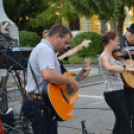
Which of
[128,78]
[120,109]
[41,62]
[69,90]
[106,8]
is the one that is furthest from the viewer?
[106,8]

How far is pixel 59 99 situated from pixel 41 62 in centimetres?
44

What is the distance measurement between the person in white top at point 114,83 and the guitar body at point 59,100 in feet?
2.40

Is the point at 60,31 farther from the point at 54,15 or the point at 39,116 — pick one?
the point at 54,15

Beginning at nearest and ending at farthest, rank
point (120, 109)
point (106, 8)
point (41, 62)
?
point (41, 62) → point (120, 109) → point (106, 8)

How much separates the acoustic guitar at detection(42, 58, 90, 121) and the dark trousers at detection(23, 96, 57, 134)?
3.8 inches

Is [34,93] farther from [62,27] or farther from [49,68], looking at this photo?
[62,27]

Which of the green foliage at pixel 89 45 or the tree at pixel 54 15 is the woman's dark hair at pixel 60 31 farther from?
the tree at pixel 54 15

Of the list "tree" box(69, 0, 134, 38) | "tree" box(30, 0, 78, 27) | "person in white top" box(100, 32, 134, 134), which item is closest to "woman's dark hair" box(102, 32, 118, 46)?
"person in white top" box(100, 32, 134, 134)

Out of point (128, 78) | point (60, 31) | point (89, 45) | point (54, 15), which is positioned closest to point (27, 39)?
point (54, 15)

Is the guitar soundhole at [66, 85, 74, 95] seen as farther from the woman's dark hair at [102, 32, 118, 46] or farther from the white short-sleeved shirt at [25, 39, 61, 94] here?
the woman's dark hair at [102, 32, 118, 46]

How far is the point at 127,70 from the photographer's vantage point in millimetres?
3869

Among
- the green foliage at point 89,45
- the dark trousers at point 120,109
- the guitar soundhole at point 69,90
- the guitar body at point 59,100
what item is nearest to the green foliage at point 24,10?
→ the green foliage at point 89,45

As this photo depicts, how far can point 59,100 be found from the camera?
117 inches

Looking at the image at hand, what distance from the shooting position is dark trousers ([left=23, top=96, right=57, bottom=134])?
2.93 meters
